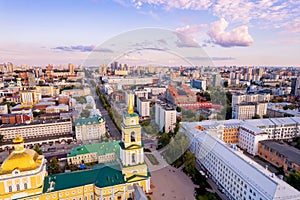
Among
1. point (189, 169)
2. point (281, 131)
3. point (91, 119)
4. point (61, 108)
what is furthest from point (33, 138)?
point (281, 131)

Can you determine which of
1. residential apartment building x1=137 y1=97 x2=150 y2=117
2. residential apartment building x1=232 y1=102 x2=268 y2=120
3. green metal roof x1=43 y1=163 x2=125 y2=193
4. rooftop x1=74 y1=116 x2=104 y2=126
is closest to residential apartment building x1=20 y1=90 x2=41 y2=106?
rooftop x1=74 y1=116 x2=104 y2=126

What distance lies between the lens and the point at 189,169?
6.68m

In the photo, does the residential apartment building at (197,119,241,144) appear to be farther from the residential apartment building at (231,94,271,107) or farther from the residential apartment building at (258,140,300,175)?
the residential apartment building at (231,94,271,107)

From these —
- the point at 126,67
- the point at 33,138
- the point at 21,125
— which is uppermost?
the point at 126,67

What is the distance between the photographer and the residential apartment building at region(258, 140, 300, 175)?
22.2 ft

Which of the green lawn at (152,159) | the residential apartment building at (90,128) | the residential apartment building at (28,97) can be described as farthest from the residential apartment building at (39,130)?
the residential apartment building at (28,97)

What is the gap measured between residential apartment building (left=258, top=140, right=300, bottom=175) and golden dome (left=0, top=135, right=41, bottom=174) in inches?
312

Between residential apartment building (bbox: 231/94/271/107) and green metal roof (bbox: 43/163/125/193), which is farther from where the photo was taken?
residential apartment building (bbox: 231/94/271/107)

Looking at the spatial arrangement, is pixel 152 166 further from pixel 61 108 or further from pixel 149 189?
pixel 61 108

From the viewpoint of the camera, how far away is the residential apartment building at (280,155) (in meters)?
6.75

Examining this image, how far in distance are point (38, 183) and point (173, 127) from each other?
502 cm

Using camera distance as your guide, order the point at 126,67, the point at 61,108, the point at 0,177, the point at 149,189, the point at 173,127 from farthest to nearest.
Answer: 1. the point at 61,108
2. the point at 173,127
3. the point at 149,189
4. the point at 0,177
5. the point at 126,67

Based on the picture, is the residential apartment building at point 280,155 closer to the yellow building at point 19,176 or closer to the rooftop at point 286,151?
the rooftop at point 286,151

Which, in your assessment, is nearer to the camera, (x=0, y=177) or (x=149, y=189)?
(x=0, y=177)
